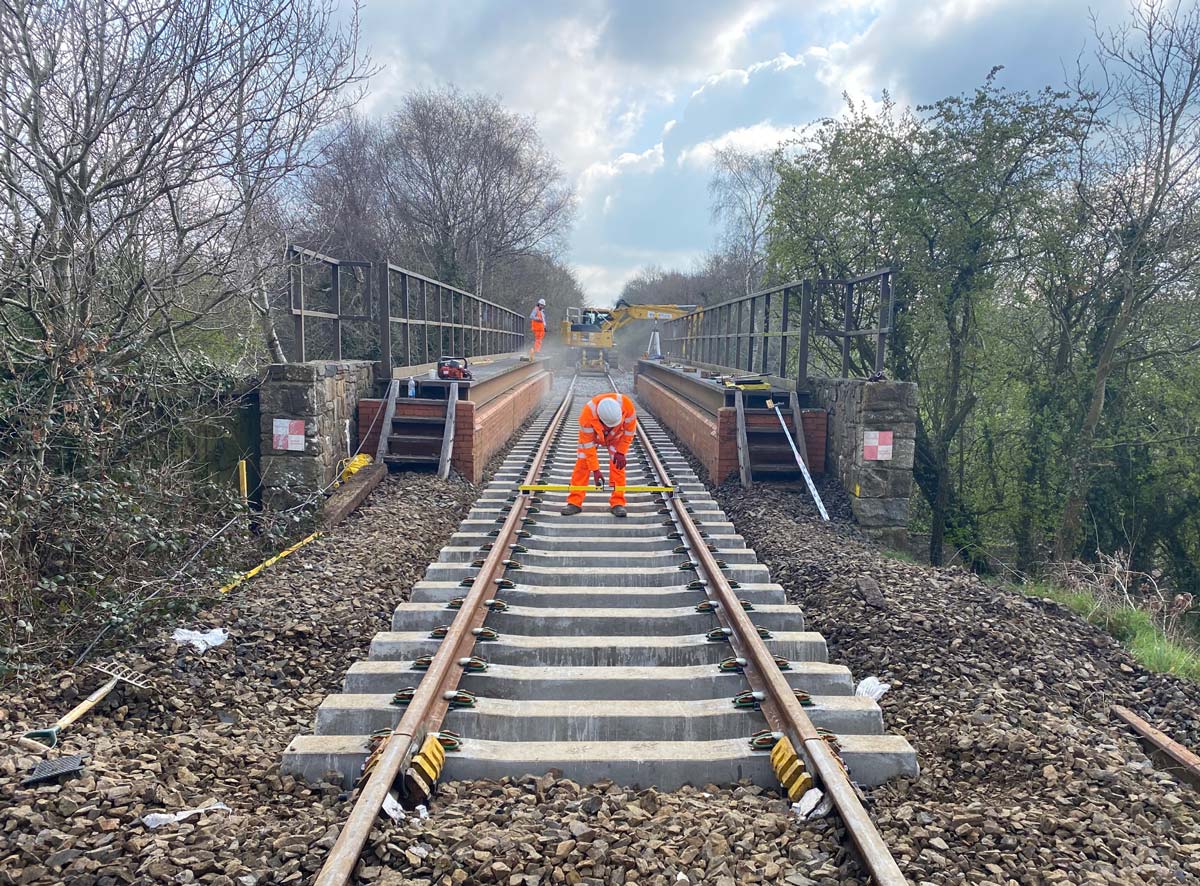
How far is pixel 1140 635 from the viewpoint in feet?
20.4

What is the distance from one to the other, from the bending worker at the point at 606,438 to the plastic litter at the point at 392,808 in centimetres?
502

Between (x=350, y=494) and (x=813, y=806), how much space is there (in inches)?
254

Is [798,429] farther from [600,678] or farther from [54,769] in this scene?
[54,769]

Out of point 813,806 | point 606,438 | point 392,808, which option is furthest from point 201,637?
point 606,438

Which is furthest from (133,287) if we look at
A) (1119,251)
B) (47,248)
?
(1119,251)

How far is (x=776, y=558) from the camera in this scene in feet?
23.7

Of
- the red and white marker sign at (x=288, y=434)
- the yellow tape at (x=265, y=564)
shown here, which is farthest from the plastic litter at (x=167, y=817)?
the red and white marker sign at (x=288, y=434)

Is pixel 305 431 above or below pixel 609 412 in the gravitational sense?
below

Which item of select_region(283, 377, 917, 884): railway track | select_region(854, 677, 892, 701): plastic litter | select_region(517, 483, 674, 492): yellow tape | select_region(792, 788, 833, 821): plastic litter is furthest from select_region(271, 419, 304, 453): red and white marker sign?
select_region(792, 788, 833, 821): plastic litter

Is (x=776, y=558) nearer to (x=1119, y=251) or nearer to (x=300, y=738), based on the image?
(x=300, y=738)

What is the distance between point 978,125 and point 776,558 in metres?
10.6

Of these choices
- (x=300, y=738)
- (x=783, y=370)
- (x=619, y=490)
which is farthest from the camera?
(x=783, y=370)

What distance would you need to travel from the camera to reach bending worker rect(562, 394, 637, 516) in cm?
816

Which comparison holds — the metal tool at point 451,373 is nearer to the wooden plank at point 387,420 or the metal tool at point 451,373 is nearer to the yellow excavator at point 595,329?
the wooden plank at point 387,420
